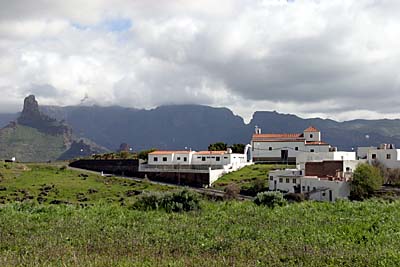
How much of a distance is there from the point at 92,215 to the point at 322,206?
6.84 meters

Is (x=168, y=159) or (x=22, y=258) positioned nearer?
(x=22, y=258)

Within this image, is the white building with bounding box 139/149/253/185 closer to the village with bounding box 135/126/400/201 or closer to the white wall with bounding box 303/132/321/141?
the village with bounding box 135/126/400/201

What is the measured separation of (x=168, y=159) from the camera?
78312 mm

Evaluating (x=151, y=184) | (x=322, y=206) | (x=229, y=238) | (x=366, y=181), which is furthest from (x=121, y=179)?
(x=229, y=238)

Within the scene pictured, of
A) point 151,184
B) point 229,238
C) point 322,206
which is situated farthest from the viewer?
point 151,184

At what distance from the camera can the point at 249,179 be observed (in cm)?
6631

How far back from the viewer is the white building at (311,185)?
52.7 meters

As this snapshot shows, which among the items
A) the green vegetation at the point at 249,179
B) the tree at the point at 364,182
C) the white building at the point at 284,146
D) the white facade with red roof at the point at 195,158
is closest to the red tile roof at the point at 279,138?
the white building at the point at 284,146

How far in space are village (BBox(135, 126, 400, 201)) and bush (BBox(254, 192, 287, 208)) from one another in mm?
35108

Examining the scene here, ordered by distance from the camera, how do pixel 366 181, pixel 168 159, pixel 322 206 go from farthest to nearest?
pixel 168 159 → pixel 366 181 → pixel 322 206

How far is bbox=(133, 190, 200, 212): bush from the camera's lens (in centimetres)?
1580

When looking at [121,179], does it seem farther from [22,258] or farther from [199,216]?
[22,258]

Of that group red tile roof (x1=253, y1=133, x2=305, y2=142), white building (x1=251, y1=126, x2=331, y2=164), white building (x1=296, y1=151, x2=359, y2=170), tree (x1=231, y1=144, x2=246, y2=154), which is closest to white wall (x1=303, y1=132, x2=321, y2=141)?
white building (x1=251, y1=126, x2=331, y2=164)

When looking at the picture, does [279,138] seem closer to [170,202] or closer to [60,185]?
[60,185]
